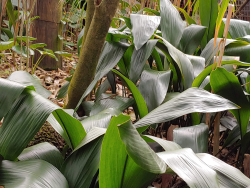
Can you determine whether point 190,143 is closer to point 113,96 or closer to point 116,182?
point 116,182

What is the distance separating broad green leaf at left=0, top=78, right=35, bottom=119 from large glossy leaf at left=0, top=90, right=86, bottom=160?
3 cm

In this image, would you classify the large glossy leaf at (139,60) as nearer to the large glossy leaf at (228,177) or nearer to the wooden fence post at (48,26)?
the large glossy leaf at (228,177)

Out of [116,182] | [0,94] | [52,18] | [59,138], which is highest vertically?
[52,18]

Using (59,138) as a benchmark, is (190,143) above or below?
above

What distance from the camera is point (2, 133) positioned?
50 centimetres

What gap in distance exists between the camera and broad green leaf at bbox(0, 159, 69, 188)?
1.38 feet

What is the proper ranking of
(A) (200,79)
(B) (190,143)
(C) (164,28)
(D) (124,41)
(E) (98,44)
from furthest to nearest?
(D) (124,41)
(C) (164,28)
(E) (98,44)
(A) (200,79)
(B) (190,143)

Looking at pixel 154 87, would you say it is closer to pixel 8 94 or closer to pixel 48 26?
pixel 8 94

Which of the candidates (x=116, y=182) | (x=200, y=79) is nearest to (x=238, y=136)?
(x=200, y=79)

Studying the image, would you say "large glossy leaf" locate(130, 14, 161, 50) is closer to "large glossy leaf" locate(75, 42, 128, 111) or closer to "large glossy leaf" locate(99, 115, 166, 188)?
"large glossy leaf" locate(75, 42, 128, 111)

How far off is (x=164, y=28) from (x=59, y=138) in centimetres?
58

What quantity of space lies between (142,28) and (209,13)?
485 mm

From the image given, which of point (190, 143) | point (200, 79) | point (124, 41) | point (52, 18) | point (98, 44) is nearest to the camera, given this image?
point (190, 143)

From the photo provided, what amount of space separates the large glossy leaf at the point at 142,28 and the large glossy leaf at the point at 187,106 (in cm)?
28
